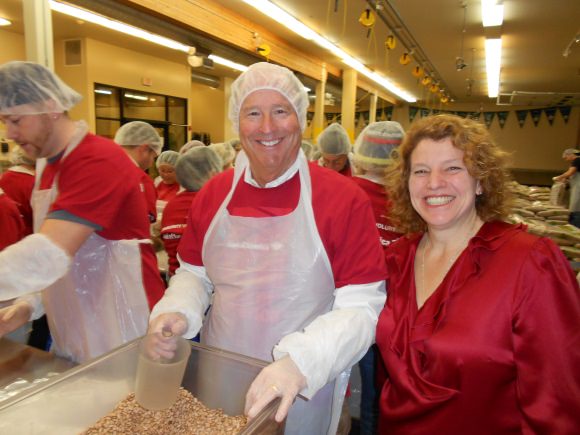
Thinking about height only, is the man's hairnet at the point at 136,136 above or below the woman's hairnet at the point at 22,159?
above

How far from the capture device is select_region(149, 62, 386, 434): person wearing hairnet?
1.15 meters

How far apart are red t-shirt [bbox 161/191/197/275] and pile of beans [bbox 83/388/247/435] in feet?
4.48

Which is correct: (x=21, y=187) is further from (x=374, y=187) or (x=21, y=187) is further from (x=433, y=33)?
(x=433, y=33)

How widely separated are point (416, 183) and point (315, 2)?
15.3 feet

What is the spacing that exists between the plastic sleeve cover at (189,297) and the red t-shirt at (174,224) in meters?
1.11

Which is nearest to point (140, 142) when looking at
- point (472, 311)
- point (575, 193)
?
point (472, 311)

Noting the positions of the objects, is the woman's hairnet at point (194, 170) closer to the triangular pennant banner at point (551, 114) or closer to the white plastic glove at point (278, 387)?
the white plastic glove at point (278, 387)

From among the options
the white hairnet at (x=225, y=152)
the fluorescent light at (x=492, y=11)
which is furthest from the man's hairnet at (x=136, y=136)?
the fluorescent light at (x=492, y=11)

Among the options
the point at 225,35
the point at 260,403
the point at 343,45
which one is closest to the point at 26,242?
the point at 260,403

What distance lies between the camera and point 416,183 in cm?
125

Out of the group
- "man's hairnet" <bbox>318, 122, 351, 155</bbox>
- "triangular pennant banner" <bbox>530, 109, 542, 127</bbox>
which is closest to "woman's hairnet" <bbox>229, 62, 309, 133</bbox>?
"man's hairnet" <bbox>318, 122, 351, 155</bbox>

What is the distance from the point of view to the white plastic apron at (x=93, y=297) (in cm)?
141

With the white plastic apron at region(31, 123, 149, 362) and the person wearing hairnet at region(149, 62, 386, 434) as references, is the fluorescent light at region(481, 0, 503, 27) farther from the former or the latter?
the white plastic apron at region(31, 123, 149, 362)

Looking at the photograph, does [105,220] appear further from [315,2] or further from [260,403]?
[315,2]
